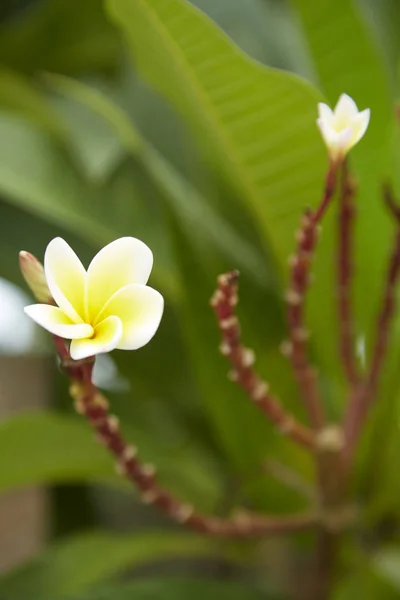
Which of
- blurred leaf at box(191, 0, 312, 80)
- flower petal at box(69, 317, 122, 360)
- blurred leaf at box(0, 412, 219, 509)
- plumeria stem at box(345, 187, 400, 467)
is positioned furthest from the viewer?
blurred leaf at box(191, 0, 312, 80)

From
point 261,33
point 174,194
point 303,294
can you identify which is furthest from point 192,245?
point 261,33

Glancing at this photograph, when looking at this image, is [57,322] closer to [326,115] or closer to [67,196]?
[326,115]

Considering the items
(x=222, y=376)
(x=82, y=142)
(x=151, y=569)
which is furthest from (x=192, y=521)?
(x=151, y=569)

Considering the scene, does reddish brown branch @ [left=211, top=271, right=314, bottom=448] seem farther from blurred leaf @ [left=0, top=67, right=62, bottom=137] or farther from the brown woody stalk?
blurred leaf @ [left=0, top=67, right=62, bottom=137]

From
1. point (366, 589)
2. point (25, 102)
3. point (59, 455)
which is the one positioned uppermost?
point (25, 102)

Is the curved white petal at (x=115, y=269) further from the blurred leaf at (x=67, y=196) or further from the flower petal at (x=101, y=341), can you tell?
the blurred leaf at (x=67, y=196)

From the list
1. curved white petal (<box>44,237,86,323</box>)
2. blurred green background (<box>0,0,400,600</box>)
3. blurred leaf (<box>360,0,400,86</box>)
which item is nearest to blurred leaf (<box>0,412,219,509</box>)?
blurred green background (<box>0,0,400,600</box>)

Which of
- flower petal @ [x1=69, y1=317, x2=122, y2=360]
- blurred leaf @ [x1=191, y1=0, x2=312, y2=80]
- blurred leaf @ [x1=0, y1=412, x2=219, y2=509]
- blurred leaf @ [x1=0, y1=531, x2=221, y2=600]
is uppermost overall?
blurred leaf @ [x1=191, y1=0, x2=312, y2=80]

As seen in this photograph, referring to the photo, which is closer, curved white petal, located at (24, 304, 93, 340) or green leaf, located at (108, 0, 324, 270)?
curved white petal, located at (24, 304, 93, 340)
